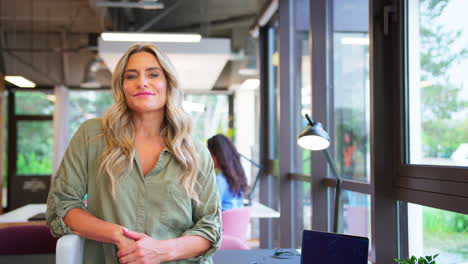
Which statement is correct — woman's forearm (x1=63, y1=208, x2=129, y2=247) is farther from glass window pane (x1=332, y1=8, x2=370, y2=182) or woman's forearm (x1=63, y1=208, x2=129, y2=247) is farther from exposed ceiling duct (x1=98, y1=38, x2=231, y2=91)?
exposed ceiling duct (x1=98, y1=38, x2=231, y2=91)

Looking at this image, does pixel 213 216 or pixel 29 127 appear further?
pixel 29 127

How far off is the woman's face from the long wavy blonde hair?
0.02 m

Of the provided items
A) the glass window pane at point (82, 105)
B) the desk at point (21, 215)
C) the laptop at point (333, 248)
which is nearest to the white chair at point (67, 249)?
the laptop at point (333, 248)

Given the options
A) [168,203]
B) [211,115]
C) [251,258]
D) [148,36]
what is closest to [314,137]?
[251,258]

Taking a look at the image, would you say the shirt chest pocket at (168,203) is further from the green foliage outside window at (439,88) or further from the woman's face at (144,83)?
the green foliage outside window at (439,88)

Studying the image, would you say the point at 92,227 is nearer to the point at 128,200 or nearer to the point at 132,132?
the point at 128,200

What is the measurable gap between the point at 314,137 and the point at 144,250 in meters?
1.03

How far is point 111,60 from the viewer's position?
7836 mm

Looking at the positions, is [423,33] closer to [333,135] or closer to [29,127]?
[333,135]

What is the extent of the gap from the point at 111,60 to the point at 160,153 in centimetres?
643

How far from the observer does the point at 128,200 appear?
1671 millimetres

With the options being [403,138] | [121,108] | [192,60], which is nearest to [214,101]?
[192,60]

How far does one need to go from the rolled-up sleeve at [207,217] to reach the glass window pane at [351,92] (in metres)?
1.83

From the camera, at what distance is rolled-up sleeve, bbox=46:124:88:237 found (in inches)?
65.9
